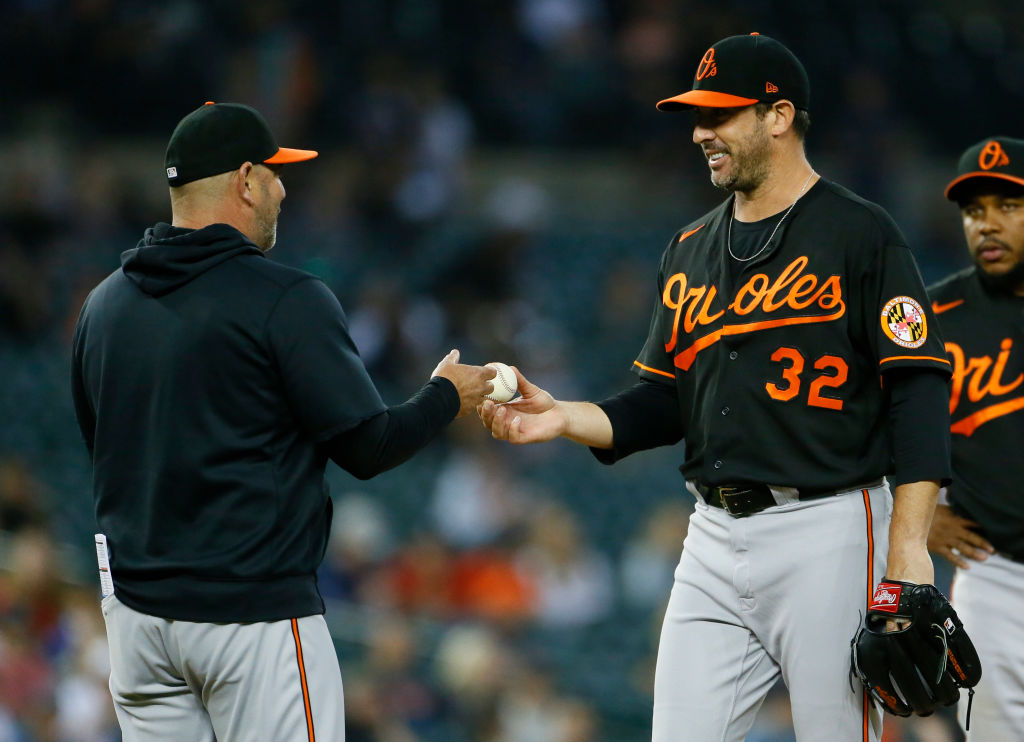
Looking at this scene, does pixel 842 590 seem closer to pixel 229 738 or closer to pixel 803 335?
pixel 803 335

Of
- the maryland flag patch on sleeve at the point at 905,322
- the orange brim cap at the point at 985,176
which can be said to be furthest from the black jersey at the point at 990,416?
the maryland flag patch on sleeve at the point at 905,322

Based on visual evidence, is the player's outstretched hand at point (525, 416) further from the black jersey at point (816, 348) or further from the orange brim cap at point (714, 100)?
the orange brim cap at point (714, 100)

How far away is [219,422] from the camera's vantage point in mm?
2838

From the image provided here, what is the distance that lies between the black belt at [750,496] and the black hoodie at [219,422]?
0.88 meters

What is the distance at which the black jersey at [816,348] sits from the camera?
9.79 feet

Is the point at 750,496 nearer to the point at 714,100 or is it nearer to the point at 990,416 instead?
the point at 714,100

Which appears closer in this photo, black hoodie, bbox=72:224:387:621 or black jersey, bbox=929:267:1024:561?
black hoodie, bbox=72:224:387:621

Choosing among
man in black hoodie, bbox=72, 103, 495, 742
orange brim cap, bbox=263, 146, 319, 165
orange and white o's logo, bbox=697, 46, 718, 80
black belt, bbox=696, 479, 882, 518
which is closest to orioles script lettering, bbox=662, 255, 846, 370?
black belt, bbox=696, 479, 882, 518

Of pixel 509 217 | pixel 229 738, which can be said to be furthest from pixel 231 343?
pixel 509 217

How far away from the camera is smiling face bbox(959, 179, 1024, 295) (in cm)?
378

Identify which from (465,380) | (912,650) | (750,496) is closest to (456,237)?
(465,380)

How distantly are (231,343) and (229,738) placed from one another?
898 mm

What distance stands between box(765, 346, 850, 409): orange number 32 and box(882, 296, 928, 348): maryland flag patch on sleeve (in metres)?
0.14

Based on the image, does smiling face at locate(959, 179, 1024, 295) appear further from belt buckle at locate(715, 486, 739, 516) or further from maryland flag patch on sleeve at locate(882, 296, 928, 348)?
belt buckle at locate(715, 486, 739, 516)
